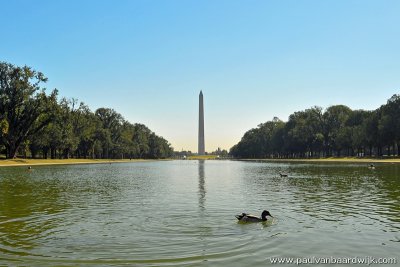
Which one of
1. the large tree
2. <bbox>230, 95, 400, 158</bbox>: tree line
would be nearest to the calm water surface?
the large tree

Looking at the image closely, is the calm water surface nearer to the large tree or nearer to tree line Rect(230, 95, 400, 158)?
the large tree

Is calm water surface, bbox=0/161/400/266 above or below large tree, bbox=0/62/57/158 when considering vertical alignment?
below

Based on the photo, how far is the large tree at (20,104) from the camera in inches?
3686

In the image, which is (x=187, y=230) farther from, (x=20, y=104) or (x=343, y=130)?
(x=343, y=130)

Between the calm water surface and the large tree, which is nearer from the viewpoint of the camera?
the calm water surface

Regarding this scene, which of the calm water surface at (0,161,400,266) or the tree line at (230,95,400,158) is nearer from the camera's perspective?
the calm water surface at (0,161,400,266)

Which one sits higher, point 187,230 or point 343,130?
point 343,130

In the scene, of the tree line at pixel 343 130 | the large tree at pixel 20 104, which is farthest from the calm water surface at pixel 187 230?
the tree line at pixel 343 130

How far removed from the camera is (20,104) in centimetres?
9525

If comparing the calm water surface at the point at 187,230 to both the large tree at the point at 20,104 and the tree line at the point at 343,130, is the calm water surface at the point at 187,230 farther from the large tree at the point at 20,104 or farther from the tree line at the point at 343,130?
the tree line at the point at 343,130

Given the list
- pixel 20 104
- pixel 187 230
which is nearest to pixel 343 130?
pixel 20 104

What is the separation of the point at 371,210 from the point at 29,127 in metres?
95.2

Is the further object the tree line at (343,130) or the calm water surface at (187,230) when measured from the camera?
the tree line at (343,130)

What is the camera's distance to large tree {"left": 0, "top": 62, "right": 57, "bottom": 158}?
9362 centimetres
